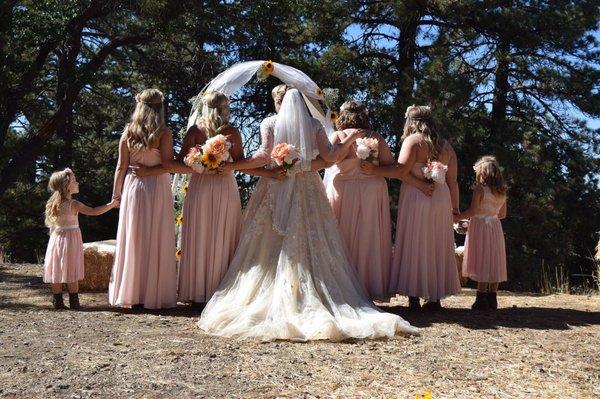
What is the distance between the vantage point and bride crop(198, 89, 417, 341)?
6250mm

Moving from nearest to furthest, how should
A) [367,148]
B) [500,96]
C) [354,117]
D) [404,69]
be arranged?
1. [367,148]
2. [354,117]
3. [404,69]
4. [500,96]

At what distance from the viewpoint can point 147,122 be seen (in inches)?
296

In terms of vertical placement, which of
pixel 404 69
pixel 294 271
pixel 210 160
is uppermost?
pixel 404 69

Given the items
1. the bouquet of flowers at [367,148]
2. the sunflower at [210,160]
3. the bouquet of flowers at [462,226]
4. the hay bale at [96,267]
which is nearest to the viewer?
the sunflower at [210,160]

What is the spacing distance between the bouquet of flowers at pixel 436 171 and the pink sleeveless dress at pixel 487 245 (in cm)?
81

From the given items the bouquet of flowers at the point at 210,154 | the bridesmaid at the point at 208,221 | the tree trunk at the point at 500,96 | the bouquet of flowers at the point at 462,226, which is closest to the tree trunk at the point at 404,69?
the tree trunk at the point at 500,96

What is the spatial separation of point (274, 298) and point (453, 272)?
87.5 inches

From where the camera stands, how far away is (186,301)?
781 centimetres

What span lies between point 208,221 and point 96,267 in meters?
2.83

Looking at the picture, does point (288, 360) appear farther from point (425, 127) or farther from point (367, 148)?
point (425, 127)

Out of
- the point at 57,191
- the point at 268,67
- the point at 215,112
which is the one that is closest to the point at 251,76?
the point at 268,67

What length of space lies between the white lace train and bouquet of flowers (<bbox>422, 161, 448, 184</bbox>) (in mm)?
1078

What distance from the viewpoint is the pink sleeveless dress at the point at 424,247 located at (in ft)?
25.2

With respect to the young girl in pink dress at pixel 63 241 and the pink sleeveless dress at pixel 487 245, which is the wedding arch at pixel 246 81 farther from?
the pink sleeveless dress at pixel 487 245
